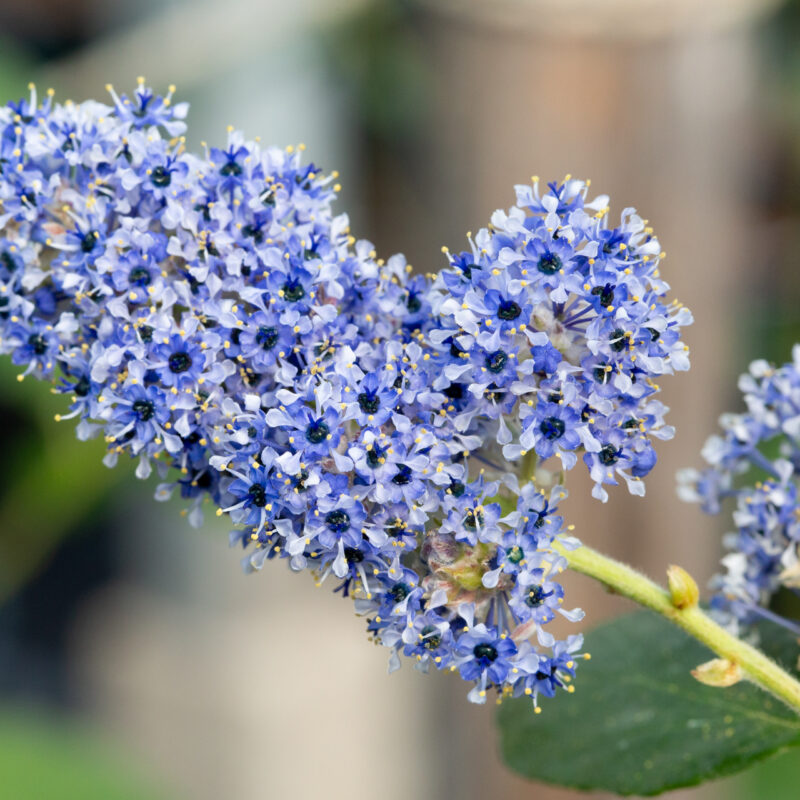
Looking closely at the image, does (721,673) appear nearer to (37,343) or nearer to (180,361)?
(180,361)

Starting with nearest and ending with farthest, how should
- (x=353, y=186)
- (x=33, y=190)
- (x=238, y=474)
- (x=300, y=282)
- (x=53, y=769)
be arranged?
(x=238, y=474)
(x=300, y=282)
(x=33, y=190)
(x=53, y=769)
(x=353, y=186)

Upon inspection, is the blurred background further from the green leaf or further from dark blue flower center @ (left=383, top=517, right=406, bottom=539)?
dark blue flower center @ (left=383, top=517, right=406, bottom=539)

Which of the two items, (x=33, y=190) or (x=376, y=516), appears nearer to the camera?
(x=376, y=516)

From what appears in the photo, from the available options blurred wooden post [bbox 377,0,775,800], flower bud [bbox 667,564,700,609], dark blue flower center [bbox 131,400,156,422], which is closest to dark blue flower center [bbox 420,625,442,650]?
flower bud [bbox 667,564,700,609]

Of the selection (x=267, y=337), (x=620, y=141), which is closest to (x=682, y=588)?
(x=267, y=337)

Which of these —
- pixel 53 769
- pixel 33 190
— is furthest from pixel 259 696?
pixel 33 190

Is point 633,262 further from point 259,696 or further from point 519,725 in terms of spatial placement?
point 259,696
